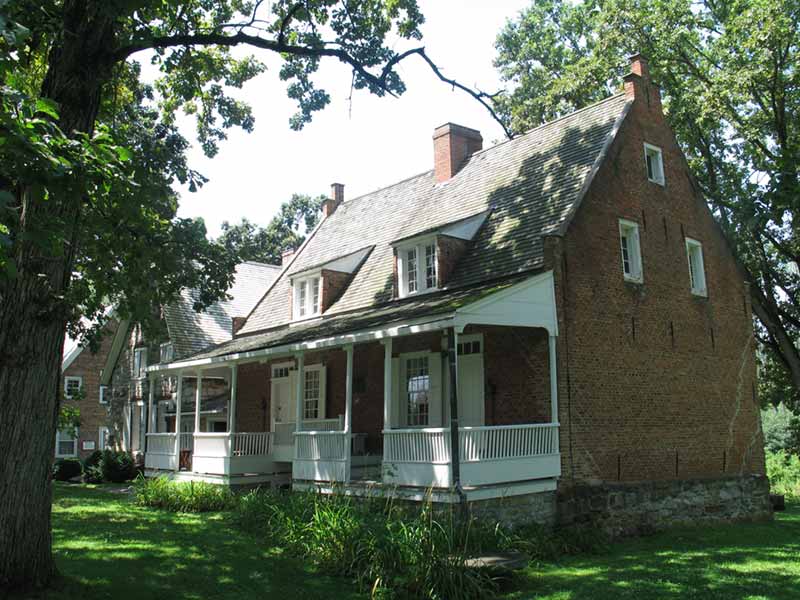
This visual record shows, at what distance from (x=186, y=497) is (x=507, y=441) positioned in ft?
25.6

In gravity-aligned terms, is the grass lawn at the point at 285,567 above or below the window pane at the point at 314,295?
below

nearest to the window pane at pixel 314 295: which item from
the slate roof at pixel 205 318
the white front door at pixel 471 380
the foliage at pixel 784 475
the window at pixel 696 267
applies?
the slate roof at pixel 205 318

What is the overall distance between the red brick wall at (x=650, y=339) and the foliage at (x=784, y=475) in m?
13.1

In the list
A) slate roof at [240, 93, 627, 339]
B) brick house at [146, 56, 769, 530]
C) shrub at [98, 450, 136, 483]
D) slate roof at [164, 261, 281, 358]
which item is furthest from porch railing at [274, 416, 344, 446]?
shrub at [98, 450, 136, 483]

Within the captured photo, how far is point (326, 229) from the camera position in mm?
25906

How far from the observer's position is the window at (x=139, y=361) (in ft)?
98.9

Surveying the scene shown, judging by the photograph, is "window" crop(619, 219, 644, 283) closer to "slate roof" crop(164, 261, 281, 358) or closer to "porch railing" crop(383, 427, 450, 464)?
"porch railing" crop(383, 427, 450, 464)

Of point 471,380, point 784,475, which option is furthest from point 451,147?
point 784,475

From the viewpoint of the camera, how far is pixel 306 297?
21422mm

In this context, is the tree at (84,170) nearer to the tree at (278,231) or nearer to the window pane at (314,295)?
the window pane at (314,295)

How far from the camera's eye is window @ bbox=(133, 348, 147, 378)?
3016cm

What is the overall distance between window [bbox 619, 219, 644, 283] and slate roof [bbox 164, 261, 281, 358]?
1467 centimetres

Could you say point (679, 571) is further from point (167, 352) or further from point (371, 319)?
point (167, 352)

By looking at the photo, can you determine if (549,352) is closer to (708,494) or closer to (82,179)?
(708,494)
